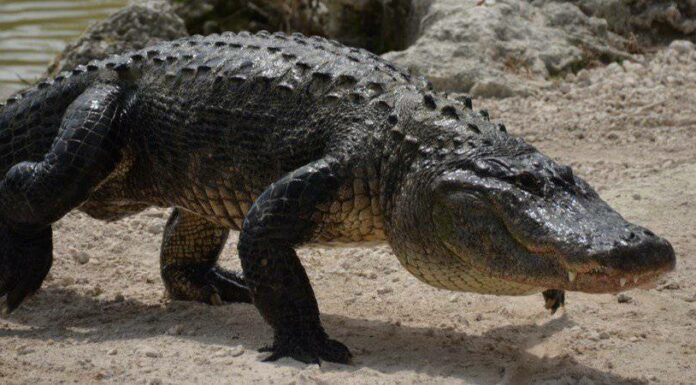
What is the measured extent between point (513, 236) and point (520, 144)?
Result: 60 centimetres

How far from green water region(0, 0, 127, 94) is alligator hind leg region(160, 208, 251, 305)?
5.83 metres

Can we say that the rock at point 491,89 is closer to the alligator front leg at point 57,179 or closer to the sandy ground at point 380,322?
the sandy ground at point 380,322

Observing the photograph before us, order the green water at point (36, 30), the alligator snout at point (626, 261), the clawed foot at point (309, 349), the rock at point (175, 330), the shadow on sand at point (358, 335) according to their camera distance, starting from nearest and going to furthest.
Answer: the alligator snout at point (626, 261) → the shadow on sand at point (358, 335) → the clawed foot at point (309, 349) → the rock at point (175, 330) → the green water at point (36, 30)

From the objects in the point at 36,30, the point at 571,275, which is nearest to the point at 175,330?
the point at 571,275

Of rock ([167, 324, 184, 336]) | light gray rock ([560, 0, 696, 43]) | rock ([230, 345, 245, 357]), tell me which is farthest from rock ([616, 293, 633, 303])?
light gray rock ([560, 0, 696, 43])

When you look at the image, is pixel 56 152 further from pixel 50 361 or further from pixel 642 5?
pixel 642 5

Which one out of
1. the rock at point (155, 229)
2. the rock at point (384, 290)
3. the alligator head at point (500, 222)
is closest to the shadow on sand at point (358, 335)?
the alligator head at point (500, 222)

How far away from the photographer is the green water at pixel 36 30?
13.1 metres

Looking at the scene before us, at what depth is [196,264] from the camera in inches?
257

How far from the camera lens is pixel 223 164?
5.56 meters

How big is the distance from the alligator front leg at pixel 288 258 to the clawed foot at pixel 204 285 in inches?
53.9

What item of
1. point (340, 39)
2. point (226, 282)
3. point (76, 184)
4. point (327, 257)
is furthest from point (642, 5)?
point (76, 184)

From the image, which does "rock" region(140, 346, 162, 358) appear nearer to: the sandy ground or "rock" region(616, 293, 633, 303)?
Answer: the sandy ground

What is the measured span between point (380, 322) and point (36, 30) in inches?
430
